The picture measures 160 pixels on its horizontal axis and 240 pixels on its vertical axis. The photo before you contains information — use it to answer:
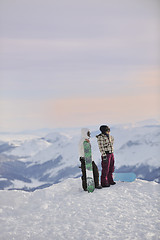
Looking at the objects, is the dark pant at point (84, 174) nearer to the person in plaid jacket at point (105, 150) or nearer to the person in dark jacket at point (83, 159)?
the person in dark jacket at point (83, 159)

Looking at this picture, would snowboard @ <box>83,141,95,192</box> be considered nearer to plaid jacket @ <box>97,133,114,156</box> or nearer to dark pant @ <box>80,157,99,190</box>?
dark pant @ <box>80,157,99,190</box>

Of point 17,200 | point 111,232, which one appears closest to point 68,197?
point 17,200

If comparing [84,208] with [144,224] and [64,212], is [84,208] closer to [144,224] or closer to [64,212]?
[64,212]

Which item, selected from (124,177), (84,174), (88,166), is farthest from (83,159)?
(124,177)

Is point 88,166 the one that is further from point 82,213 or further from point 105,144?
point 82,213

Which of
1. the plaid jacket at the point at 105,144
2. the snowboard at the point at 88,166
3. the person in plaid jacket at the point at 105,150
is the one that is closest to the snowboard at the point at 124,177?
the person in plaid jacket at the point at 105,150

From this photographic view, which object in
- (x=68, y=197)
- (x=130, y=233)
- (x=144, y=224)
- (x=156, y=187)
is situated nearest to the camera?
(x=130, y=233)

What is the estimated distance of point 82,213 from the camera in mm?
9336

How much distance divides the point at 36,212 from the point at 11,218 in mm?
798

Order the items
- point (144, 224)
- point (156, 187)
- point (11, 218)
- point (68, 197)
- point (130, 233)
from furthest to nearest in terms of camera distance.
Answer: point (156, 187)
point (68, 197)
point (11, 218)
point (144, 224)
point (130, 233)

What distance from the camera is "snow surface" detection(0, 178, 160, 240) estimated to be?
8062mm

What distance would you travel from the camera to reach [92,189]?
36.5ft

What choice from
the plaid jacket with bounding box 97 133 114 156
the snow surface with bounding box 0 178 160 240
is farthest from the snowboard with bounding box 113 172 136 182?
the plaid jacket with bounding box 97 133 114 156

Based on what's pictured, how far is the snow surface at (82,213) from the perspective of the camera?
8062 millimetres
